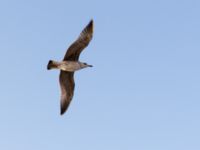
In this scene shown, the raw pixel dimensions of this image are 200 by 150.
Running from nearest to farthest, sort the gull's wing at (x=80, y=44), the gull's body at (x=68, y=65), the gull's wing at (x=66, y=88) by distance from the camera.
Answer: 1. the gull's body at (x=68, y=65)
2. the gull's wing at (x=80, y=44)
3. the gull's wing at (x=66, y=88)

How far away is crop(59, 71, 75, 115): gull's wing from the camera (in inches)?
1294

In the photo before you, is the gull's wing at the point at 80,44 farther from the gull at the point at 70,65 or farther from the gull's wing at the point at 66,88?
the gull's wing at the point at 66,88

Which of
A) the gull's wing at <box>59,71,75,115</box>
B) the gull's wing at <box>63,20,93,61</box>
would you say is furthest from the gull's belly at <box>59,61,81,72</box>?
the gull's wing at <box>59,71,75,115</box>

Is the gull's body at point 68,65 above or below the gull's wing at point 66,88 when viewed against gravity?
above

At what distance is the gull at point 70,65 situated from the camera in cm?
3134

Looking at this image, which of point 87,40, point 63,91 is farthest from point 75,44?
point 63,91

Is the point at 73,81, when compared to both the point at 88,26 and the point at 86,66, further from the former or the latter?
the point at 88,26

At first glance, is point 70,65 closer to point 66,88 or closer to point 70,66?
point 70,66

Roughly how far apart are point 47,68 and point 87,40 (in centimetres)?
354

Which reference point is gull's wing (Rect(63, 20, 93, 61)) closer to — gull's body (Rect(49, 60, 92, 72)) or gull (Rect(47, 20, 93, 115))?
gull (Rect(47, 20, 93, 115))

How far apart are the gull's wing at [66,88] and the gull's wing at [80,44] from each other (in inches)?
62.0

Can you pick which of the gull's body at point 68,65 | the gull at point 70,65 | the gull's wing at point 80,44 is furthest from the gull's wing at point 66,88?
the gull's wing at point 80,44

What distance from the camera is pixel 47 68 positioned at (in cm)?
3073

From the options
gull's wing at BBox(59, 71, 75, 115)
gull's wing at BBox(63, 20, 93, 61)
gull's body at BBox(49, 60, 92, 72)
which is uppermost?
gull's wing at BBox(63, 20, 93, 61)
